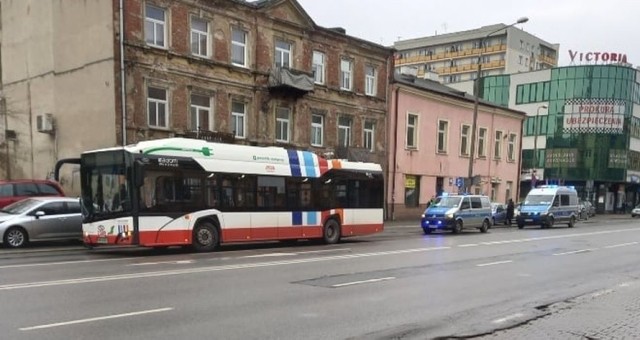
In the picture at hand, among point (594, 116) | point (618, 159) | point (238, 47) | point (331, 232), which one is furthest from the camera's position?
point (594, 116)

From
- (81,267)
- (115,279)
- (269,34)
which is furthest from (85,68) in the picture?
(115,279)

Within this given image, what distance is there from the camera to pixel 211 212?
1598 cm

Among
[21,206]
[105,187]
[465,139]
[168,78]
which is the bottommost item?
[21,206]

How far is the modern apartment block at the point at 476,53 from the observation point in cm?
10312

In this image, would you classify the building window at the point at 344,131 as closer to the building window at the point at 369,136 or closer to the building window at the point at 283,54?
the building window at the point at 369,136

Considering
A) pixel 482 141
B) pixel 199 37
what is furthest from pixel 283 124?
pixel 482 141

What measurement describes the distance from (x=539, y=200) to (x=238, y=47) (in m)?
18.9

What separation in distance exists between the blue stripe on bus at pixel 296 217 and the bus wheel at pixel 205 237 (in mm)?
2958

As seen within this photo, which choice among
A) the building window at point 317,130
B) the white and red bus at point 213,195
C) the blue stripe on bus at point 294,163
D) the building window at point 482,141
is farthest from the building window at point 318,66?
the building window at point 482,141

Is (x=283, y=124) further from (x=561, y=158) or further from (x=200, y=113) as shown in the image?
(x=561, y=158)

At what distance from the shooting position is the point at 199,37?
25.3 metres

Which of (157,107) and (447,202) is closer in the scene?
(157,107)

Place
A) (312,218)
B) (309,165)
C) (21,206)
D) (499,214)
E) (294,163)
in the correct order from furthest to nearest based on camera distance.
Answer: (499,214), (309,165), (312,218), (294,163), (21,206)

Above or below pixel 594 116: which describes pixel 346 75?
above
